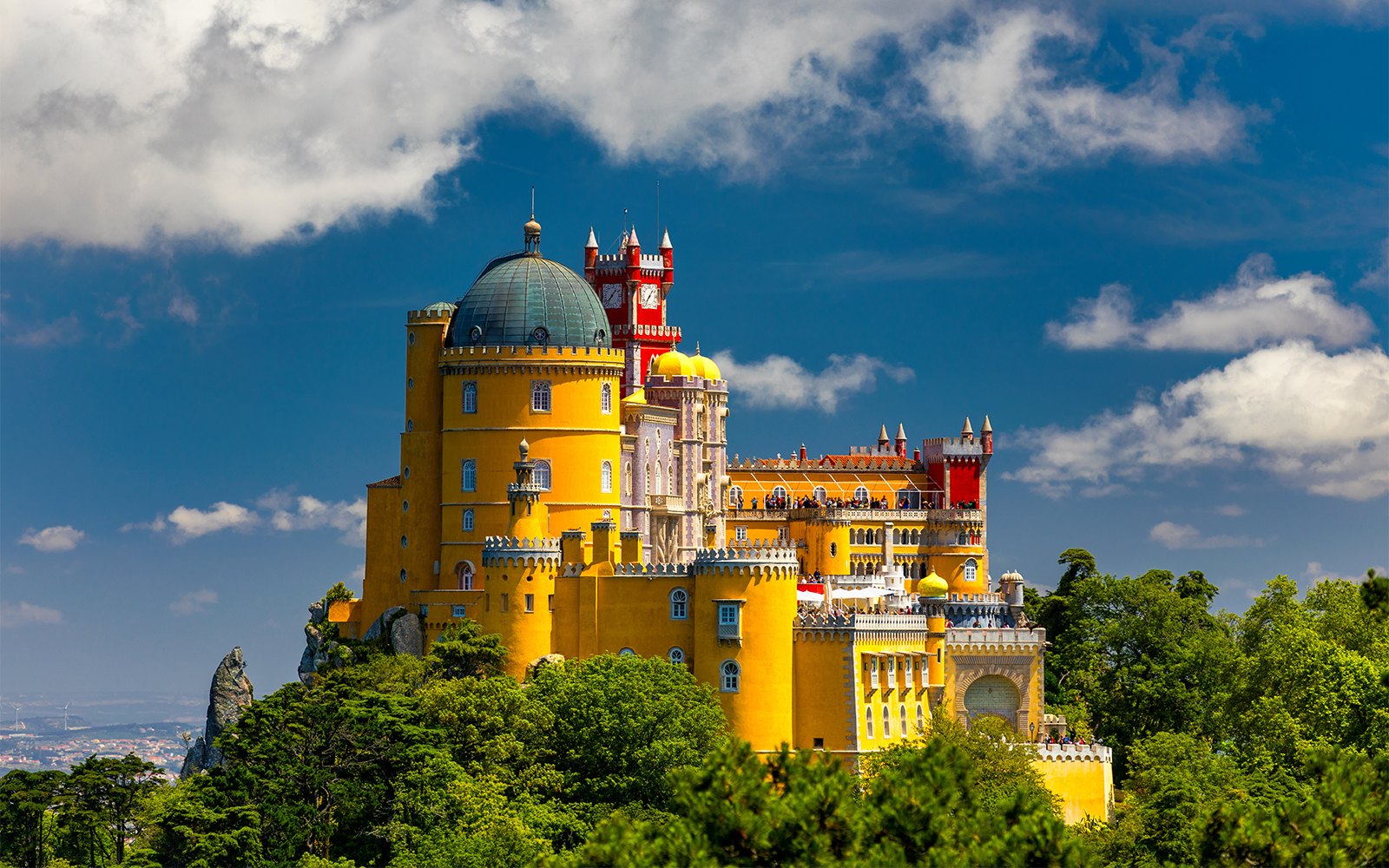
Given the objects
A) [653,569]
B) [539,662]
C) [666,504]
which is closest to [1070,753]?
[653,569]

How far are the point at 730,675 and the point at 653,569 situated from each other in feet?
23.5

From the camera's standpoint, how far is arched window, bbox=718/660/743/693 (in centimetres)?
9138

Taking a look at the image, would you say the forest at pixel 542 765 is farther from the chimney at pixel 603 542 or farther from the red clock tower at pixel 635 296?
the red clock tower at pixel 635 296

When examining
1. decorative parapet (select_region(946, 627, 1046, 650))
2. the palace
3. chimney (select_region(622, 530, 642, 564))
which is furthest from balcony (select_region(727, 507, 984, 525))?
chimney (select_region(622, 530, 642, 564))

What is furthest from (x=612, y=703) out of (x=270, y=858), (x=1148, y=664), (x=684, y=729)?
(x=1148, y=664)

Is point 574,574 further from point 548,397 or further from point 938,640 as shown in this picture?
point 938,640

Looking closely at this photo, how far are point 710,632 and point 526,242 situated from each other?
29362 mm

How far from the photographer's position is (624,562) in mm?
96500

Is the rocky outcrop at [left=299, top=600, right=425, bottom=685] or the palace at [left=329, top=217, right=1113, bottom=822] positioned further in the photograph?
the rocky outcrop at [left=299, top=600, right=425, bottom=685]

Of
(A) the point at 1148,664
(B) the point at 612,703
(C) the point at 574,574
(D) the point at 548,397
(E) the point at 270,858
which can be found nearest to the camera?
(E) the point at 270,858

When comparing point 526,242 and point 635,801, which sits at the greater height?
point 526,242

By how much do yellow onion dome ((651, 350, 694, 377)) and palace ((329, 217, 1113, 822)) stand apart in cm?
21

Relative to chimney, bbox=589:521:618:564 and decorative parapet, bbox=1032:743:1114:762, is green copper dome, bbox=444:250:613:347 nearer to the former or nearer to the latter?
chimney, bbox=589:521:618:564

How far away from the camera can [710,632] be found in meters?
91.9
